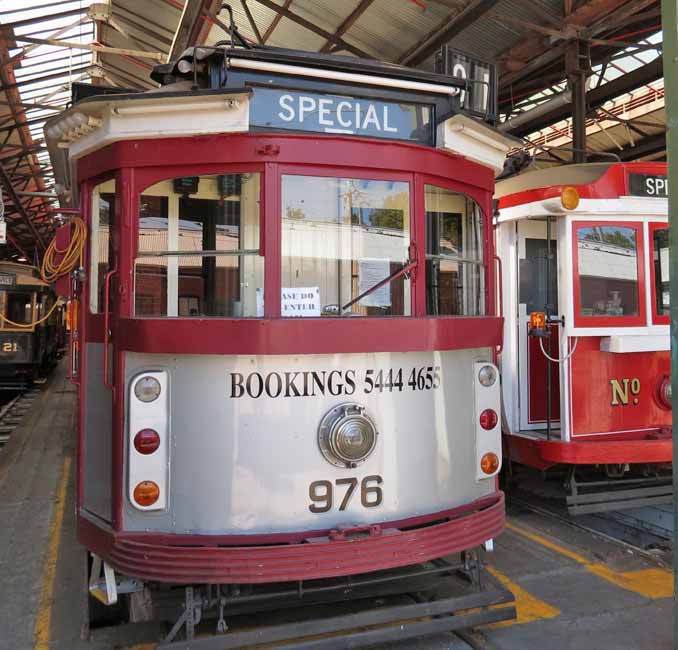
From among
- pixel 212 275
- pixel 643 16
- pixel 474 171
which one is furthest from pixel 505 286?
pixel 643 16

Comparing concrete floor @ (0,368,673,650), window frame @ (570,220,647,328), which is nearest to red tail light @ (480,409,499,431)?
concrete floor @ (0,368,673,650)

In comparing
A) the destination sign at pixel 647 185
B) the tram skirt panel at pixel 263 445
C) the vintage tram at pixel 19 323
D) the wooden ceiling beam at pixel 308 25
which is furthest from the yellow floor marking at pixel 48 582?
the vintage tram at pixel 19 323

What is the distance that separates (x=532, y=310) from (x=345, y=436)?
3107 millimetres

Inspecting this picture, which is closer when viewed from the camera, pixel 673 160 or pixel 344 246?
pixel 673 160

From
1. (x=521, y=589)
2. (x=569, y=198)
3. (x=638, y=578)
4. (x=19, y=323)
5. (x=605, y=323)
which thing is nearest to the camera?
(x=521, y=589)

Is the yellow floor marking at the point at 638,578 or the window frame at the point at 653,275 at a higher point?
the window frame at the point at 653,275

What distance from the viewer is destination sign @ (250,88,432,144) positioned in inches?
125

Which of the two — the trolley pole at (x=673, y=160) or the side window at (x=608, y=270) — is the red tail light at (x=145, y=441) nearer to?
the trolley pole at (x=673, y=160)

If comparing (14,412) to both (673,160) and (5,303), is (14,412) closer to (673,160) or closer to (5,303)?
(5,303)

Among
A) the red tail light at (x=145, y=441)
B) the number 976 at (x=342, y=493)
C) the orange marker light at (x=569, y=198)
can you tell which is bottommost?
the number 976 at (x=342, y=493)

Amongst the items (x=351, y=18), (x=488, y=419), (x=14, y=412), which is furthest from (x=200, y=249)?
(x=14, y=412)

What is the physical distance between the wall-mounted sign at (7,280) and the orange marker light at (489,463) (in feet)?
47.0

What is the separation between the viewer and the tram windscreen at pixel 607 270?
5.17m

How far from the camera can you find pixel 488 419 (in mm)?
3723
